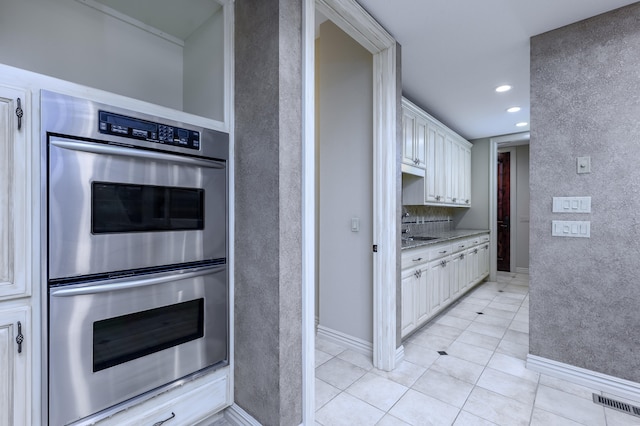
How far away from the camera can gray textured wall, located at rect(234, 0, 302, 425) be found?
141 centimetres

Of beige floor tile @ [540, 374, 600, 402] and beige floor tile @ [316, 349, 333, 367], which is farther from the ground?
beige floor tile @ [316, 349, 333, 367]

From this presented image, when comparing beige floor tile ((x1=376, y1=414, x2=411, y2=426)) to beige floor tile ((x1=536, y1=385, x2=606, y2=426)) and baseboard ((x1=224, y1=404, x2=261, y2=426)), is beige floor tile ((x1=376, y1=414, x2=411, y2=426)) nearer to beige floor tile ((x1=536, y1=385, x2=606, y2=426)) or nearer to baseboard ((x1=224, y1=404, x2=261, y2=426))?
baseboard ((x1=224, y1=404, x2=261, y2=426))

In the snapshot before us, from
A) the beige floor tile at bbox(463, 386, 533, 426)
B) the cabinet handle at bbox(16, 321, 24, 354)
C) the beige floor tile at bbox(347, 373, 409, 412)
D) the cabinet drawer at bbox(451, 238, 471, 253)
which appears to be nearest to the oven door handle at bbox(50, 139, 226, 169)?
the cabinet handle at bbox(16, 321, 24, 354)

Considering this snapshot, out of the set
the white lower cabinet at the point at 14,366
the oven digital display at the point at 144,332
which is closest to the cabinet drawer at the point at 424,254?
the oven digital display at the point at 144,332

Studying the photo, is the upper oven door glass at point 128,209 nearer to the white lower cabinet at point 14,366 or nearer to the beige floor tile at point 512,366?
the white lower cabinet at point 14,366

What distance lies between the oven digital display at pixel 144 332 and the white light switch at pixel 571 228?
98.8 inches

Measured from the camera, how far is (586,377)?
204 cm

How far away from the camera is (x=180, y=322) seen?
1.48 m

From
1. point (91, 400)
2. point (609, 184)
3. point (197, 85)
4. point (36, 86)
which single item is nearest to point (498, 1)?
point (609, 184)

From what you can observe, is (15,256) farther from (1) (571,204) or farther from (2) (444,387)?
(1) (571,204)

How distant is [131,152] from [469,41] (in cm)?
257

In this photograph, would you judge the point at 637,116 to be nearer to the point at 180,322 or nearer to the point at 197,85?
the point at 197,85

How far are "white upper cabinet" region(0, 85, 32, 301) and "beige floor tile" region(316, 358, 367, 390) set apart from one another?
181 centimetres

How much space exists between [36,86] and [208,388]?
157 cm
